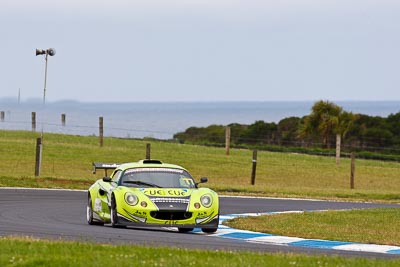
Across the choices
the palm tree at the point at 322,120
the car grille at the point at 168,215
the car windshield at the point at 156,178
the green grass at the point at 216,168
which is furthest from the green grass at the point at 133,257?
the palm tree at the point at 322,120

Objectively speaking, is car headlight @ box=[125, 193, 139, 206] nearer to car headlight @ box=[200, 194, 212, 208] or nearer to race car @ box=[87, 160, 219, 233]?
race car @ box=[87, 160, 219, 233]

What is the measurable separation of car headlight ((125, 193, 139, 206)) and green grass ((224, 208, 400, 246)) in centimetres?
250

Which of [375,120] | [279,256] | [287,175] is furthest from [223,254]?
[375,120]

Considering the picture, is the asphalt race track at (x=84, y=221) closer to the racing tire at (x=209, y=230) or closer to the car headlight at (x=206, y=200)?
the racing tire at (x=209, y=230)

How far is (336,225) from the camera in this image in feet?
67.4

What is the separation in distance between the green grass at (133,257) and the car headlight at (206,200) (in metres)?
4.84

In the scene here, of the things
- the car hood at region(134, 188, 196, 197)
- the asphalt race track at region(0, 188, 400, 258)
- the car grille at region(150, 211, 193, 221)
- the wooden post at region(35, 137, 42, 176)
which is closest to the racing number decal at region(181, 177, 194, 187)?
the car hood at region(134, 188, 196, 197)

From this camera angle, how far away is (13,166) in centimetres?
3822

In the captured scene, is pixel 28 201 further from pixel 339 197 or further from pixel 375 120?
pixel 375 120

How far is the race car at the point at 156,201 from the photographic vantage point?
18.1m

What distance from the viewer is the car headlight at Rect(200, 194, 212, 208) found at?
18391 millimetres

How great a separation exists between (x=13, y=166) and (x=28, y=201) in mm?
13262

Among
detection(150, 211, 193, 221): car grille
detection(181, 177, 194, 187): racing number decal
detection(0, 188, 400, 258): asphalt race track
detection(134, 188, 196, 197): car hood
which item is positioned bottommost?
detection(0, 188, 400, 258): asphalt race track

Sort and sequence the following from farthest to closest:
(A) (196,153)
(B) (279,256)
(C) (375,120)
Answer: (C) (375,120) → (A) (196,153) → (B) (279,256)
